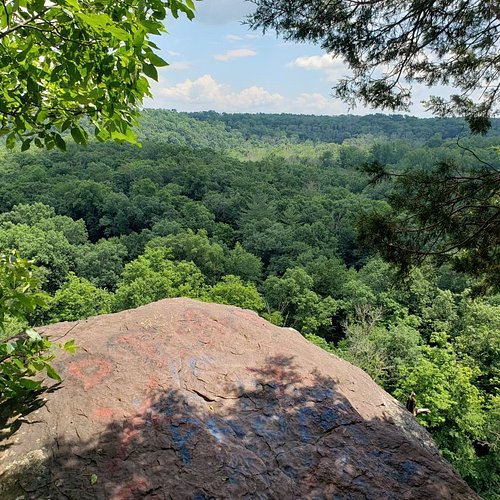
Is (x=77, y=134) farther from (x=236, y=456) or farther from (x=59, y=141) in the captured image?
(x=236, y=456)

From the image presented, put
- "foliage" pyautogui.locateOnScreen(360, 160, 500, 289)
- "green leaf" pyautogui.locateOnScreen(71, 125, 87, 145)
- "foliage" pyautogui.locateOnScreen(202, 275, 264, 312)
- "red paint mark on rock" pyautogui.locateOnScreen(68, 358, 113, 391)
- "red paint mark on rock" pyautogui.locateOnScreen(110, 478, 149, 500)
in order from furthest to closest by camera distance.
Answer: "foliage" pyautogui.locateOnScreen(202, 275, 264, 312)
"foliage" pyautogui.locateOnScreen(360, 160, 500, 289)
"red paint mark on rock" pyautogui.locateOnScreen(68, 358, 113, 391)
"red paint mark on rock" pyautogui.locateOnScreen(110, 478, 149, 500)
"green leaf" pyautogui.locateOnScreen(71, 125, 87, 145)

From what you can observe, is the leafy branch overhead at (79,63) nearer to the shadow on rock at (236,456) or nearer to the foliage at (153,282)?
the shadow on rock at (236,456)

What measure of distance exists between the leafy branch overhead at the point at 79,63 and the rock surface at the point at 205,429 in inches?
79.1

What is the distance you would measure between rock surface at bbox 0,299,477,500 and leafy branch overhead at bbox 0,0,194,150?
2.01m

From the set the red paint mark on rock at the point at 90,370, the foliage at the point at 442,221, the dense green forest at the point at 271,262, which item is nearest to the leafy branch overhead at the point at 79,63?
the dense green forest at the point at 271,262

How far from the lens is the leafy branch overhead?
190cm

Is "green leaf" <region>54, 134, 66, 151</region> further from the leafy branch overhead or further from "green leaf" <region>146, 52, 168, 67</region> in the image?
"green leaf" <region>146, 52, 168, 67</region>

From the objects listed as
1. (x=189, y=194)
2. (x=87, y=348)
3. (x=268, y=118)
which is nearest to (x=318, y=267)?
(x=189, y=194)

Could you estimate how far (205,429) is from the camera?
126 inches

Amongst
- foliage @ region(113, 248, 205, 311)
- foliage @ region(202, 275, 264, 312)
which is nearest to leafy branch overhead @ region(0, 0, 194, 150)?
foliage @ region(113, 248, 205, 311)

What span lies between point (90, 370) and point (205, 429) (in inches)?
45.4

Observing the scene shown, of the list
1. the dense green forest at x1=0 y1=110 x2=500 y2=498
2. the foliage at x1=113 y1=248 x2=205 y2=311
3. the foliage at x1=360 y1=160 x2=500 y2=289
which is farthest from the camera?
the foliage at x1=113 y1=248 x2=205 y2=311

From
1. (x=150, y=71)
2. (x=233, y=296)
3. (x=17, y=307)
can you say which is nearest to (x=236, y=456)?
(x=17, y=307)

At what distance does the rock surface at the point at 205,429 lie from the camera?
280cm
